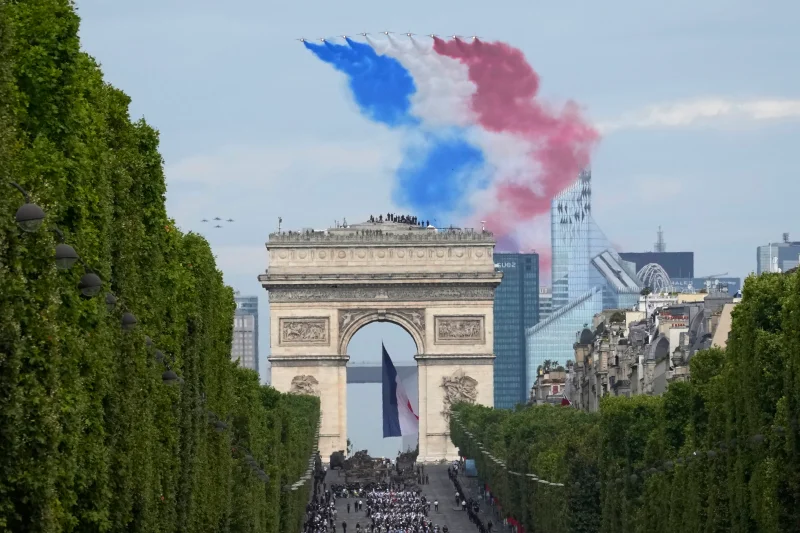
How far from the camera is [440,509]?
321ft

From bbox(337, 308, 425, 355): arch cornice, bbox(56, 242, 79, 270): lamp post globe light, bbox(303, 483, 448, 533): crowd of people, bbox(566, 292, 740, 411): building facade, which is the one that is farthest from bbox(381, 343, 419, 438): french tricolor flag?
bbox(56, 242, 79, 270): lamp post globe light

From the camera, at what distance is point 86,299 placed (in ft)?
97.7

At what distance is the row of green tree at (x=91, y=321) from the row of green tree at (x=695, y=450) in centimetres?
1018

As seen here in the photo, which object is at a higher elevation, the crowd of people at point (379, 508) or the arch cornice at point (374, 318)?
the arch cornice at point (374, 318)

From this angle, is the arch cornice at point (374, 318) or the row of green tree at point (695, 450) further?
the arch cornice at point (374, 318)

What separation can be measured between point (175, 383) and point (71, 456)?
14.6 m

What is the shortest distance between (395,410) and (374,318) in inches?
380

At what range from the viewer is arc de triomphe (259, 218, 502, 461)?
125m

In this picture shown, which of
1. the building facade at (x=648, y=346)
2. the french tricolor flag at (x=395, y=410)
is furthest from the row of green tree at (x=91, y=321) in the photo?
the french tricolor flag at (x=395, y=410)

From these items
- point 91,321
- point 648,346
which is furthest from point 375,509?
point 91,321

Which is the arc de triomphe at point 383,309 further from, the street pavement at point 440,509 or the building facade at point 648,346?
the street pavement at point 440,509

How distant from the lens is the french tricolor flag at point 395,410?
134000 millimetres

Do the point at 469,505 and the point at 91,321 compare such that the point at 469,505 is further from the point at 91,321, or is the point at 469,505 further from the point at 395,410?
the point at 91,321

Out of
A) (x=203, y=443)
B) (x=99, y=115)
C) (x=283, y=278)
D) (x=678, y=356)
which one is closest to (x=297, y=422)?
(x=678, y=356)
